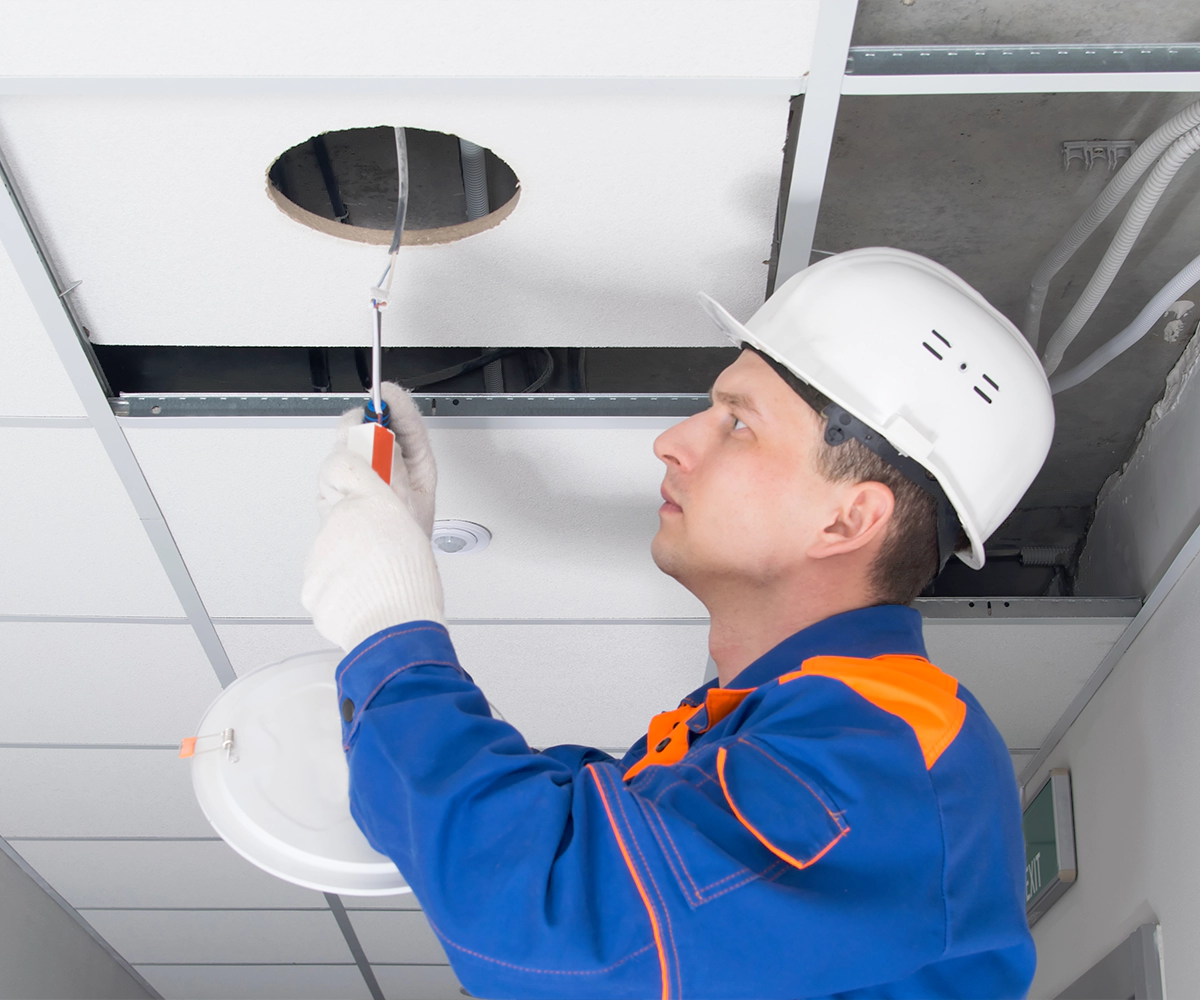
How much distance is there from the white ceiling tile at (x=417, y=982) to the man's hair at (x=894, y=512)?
117 inches

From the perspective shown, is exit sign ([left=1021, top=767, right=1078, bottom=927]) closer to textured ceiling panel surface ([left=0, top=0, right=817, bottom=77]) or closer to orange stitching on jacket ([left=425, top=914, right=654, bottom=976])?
orange stitching on jacket ([left=425, top=914, right=654, bottom=976])

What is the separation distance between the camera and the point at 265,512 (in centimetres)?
172

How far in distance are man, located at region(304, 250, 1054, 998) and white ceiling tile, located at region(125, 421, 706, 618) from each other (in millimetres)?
249

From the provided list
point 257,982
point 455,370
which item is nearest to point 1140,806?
point 455,370

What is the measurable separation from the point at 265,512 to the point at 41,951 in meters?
2.50

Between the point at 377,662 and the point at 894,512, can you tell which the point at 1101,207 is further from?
the point at 377,662

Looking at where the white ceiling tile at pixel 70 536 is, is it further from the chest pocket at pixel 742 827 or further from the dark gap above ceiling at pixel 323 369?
the chest pocket at pixel 742 827

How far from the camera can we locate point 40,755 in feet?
8.04

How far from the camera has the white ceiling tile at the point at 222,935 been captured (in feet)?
10.8

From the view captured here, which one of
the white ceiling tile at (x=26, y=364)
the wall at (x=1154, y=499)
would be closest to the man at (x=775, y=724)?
the white ceiling tile at (x=26, y=364)

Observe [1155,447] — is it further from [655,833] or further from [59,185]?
[59,185]

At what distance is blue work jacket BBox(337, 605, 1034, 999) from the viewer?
2.96 feet

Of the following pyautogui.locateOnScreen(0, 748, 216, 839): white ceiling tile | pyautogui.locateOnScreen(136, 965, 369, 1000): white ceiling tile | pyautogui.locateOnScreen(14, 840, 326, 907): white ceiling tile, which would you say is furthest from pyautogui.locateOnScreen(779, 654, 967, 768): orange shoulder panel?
pyautogui.locateOnScreen(136, 965, 369, 1000): white ceiling tile

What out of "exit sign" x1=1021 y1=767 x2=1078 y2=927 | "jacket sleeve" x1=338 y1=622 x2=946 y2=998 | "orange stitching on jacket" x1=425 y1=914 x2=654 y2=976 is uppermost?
"jacket sleeve" x1=338 y1=622 x2=946 y2=998
